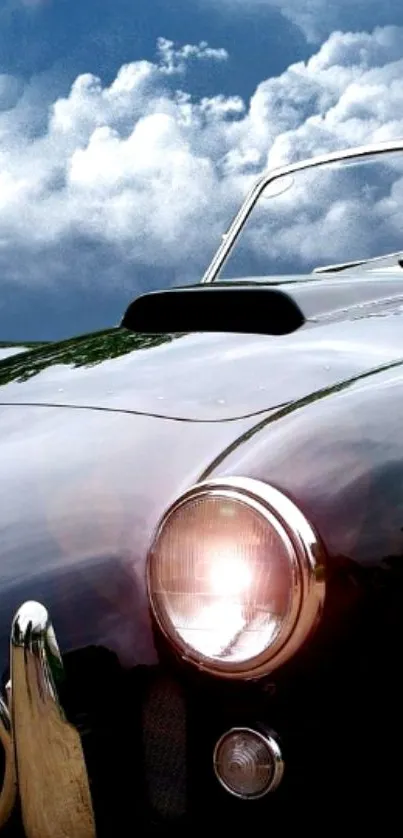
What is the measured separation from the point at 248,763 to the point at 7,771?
28cm

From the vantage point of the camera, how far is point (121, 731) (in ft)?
4.58

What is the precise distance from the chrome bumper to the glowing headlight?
0.15 meters

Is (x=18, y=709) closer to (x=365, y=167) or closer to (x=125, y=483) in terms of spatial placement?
(x=125, y=483)

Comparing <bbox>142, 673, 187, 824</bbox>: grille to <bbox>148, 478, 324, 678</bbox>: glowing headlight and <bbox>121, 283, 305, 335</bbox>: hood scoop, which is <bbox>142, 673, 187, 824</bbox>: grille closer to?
<bbox>148, 478, 324, 678</bbox>: glowing headlight

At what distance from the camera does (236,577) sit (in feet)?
4.49

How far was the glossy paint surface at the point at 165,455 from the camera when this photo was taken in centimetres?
142

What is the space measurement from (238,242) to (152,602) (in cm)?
240

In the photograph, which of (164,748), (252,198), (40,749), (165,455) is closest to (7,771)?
(40,749)

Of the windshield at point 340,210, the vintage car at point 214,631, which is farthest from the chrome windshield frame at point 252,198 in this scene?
the vintage car at point 214,631

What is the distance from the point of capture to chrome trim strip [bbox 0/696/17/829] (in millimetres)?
1395

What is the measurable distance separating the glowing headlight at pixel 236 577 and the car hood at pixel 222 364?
0.32 m

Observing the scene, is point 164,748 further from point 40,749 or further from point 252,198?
point 252,198

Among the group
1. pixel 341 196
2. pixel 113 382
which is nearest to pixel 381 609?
pixel 113 382

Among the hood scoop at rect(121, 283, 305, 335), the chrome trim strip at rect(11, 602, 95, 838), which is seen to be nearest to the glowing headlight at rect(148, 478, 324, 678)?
the chrome trim strip at rect(11, 602, 95, 838)
